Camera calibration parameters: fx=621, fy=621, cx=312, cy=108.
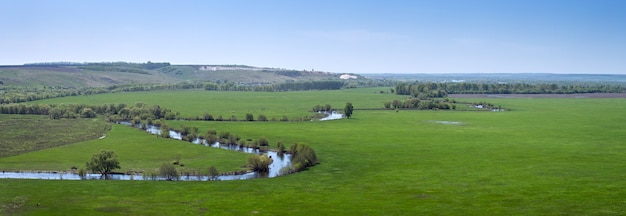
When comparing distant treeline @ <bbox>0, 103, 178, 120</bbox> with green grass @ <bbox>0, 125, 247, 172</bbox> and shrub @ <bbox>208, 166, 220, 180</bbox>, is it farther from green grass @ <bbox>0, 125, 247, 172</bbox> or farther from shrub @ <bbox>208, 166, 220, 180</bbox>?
shrub @ <bbox>208, 166, 220, 180</bbox>

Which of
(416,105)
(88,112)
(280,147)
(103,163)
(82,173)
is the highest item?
(416,105)

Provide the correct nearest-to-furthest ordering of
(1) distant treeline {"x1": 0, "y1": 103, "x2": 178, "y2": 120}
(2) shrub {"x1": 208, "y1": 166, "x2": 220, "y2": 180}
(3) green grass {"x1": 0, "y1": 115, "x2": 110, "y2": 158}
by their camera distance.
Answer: (2) shrub {"x1": 208, "y1": 166, "x2": 220, "y2": 180} < (3) green grass {"x1": 0, "y1": 115, "x2": 110, "y2": 158} < (1) distant treeline {"x1": 0, "y1": 103, "x2": 178, "y2": 120}

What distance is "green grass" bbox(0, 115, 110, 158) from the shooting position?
82.1 metres

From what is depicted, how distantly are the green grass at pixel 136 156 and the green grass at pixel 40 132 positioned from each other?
3.64 meters

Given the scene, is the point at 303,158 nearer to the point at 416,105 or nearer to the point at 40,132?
the point at 40,132

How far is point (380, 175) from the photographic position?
63.7m

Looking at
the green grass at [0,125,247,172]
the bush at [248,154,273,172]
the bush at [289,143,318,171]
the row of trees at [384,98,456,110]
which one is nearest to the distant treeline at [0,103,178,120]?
the green grass at [0,125,247,172]

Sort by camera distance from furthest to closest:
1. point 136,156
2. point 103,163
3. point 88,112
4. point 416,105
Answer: point 416,105, point 88,112, point 136,156, point 103,163

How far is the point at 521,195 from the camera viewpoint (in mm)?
53281

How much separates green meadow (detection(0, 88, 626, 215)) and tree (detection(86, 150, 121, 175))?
253 centimetres

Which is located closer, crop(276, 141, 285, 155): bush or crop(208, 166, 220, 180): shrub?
crop(208, 166, 220, 180): shrub

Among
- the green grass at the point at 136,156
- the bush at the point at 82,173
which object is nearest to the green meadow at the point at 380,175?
the green grass at the point at 136,156

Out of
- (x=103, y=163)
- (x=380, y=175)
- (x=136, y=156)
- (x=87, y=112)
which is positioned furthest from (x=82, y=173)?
(x=87, y=112)

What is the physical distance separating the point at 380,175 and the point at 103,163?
29175 mm
